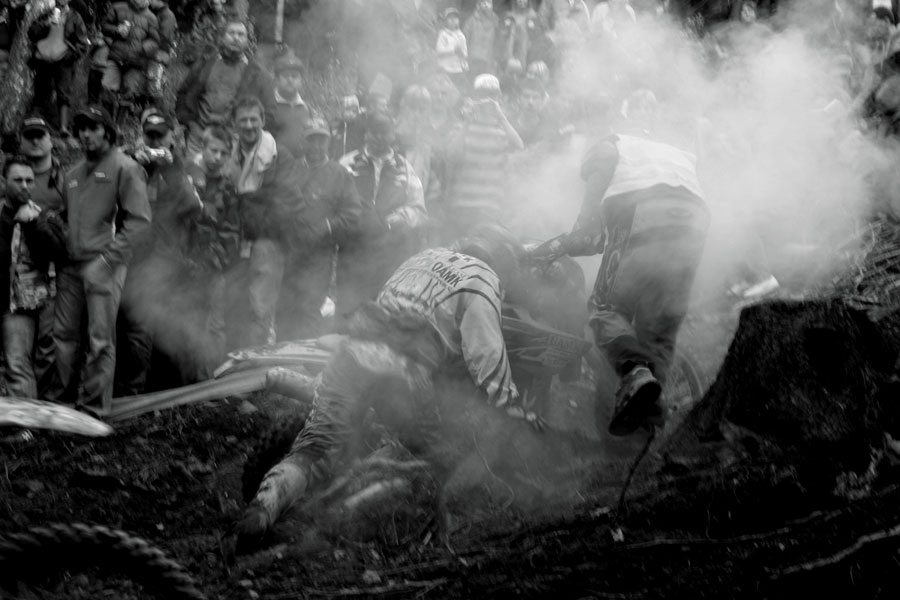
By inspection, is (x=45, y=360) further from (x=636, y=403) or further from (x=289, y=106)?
(x=636, y=403)

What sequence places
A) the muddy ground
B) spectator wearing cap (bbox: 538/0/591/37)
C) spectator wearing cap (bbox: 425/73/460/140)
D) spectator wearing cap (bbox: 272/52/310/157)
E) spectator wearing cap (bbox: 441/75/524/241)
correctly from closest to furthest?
the muddy ground, spectator wearing cap (bbox: 272/52/310/157), spectator wearing cap (bbox: 441/75/524/241), spectator wearing cap (bbox: 425/73/460/140), spectator wearing cap (bbox: 538/0/591/37)

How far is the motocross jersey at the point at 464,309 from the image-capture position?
5.29 m

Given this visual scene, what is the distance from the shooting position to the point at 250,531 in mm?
4512

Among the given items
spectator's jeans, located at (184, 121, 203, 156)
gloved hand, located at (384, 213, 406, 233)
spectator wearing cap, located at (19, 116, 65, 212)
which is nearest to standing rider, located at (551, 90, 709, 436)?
gloved hand, located at (384, 213, 406, 233)

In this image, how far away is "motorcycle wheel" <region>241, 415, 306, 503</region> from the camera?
548cm

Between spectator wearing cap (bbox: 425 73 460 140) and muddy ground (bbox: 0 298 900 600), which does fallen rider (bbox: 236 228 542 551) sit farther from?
spectator wearing cap (bbox: 425 73 460 140)

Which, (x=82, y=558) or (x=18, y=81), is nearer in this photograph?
(x=82, y=558)

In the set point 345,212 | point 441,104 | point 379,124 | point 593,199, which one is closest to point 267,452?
point 345,212

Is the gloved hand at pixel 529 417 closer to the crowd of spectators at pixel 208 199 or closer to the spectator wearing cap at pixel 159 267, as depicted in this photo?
the crowd of spectators at pixel 208 199

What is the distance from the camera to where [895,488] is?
3.44 meters

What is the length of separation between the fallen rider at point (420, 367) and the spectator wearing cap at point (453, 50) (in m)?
5.88

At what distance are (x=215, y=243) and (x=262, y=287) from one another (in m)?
0.48

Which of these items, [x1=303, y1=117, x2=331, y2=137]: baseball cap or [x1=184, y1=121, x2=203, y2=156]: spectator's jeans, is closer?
[x1=303, y1=117, x2=331, y2=137]: baseball cap

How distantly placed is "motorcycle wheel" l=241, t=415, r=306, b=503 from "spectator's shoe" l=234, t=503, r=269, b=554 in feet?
2.70
